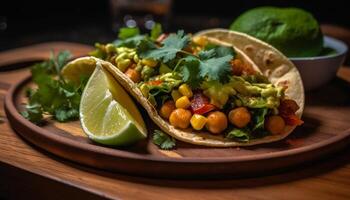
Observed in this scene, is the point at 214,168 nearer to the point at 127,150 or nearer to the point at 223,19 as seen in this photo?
the point at 127,150

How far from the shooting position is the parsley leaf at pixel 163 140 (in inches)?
52.0

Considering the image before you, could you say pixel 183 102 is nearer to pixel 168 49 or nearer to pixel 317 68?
pixel 168 49

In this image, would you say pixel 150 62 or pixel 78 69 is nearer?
pixel 150 62

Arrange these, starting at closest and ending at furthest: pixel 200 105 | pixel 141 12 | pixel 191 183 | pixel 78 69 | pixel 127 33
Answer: pixel 191 183
pixel 200 105
pixel 78 69
pixel 127 33
pixel 141 12

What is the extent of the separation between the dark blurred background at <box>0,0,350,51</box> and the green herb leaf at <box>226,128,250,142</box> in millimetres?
1965

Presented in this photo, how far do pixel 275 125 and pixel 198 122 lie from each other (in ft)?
0.78

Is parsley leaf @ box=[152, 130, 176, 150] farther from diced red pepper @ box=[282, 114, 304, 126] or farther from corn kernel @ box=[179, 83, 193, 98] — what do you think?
diced red pepper @ box=[282, 114, 304, 126]

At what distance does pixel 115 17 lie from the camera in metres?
3.42

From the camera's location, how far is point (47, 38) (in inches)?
128

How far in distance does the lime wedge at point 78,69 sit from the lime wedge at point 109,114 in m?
0.19

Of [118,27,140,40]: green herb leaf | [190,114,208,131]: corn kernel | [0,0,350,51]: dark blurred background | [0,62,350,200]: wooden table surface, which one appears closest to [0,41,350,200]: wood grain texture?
[0,62,350,200]: wooden table surface

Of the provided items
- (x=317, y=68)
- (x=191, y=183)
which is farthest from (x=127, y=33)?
(x=191, y=183)

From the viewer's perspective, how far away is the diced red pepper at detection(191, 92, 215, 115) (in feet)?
4.60

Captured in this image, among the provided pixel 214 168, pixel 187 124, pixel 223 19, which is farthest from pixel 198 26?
pixel 214 168
